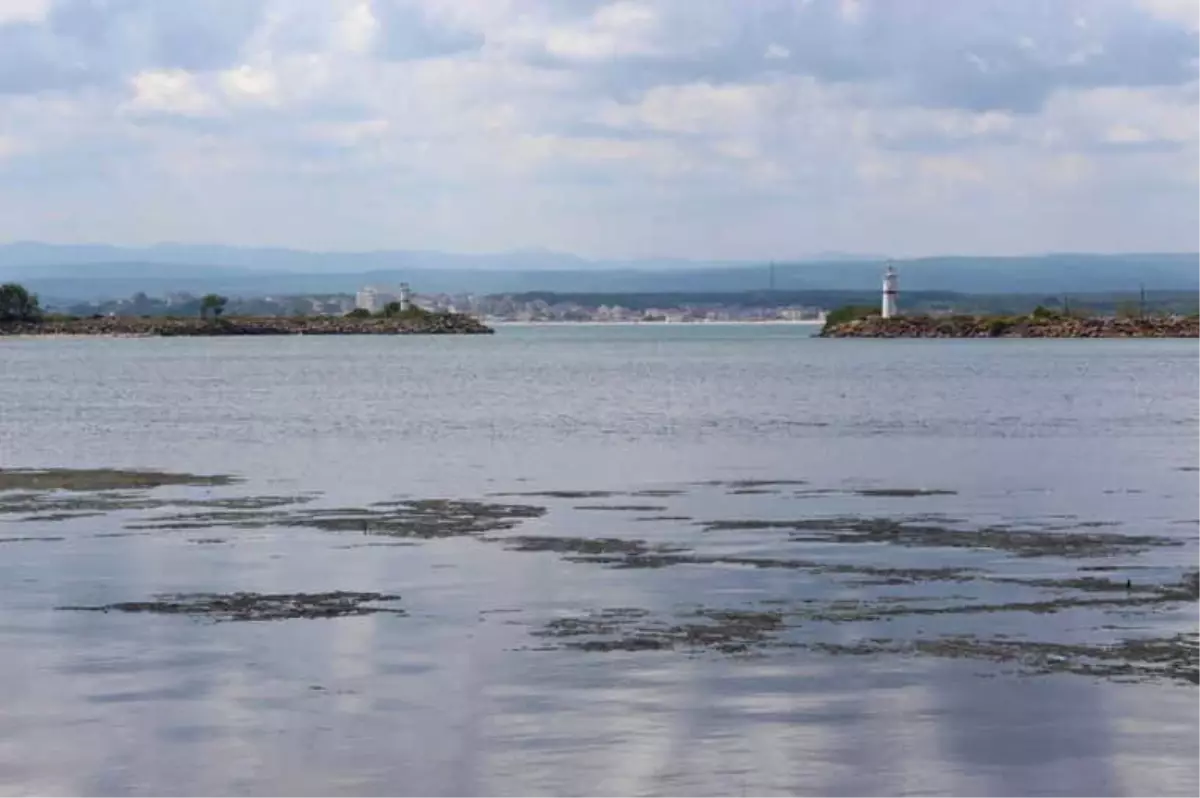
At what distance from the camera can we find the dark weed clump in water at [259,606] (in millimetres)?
21766

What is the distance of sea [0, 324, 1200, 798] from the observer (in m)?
14.9

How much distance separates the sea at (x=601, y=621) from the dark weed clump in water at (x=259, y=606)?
2.9 inches

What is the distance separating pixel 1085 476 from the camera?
41156 millimetres

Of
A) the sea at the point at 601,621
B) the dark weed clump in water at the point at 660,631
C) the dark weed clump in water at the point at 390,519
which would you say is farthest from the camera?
the dark weed clump in water at the point at 390,519

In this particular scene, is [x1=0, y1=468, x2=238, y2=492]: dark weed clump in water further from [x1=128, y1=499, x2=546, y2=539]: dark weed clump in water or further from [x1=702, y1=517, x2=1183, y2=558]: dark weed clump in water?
[x1=702, y1=517, x2=1183, y2=558]: dark weed clump in water

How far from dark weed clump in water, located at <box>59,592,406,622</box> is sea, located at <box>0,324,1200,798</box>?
0.07 metres

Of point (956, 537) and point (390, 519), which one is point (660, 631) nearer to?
point (956, 537)

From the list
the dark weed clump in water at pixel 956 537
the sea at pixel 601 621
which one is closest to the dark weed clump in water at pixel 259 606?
the sea at pixel 601 621

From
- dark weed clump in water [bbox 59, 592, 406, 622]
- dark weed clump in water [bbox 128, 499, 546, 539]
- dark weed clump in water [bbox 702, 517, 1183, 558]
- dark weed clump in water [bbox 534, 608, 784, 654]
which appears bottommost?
dark weed clump in water [bbox 128, 499, 546, 539]

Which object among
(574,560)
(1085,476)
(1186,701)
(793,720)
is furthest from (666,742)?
(1085,476)

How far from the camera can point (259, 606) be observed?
2239cm

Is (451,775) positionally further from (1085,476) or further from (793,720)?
(1085,476)

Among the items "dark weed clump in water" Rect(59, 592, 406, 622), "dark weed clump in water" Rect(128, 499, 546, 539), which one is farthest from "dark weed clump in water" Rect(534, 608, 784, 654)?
"dark weed clump in water" Rect(128, 499, 546, 539)

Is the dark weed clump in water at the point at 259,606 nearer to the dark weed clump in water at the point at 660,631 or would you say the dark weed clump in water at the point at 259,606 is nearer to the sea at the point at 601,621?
the sea at the point at 601,621
